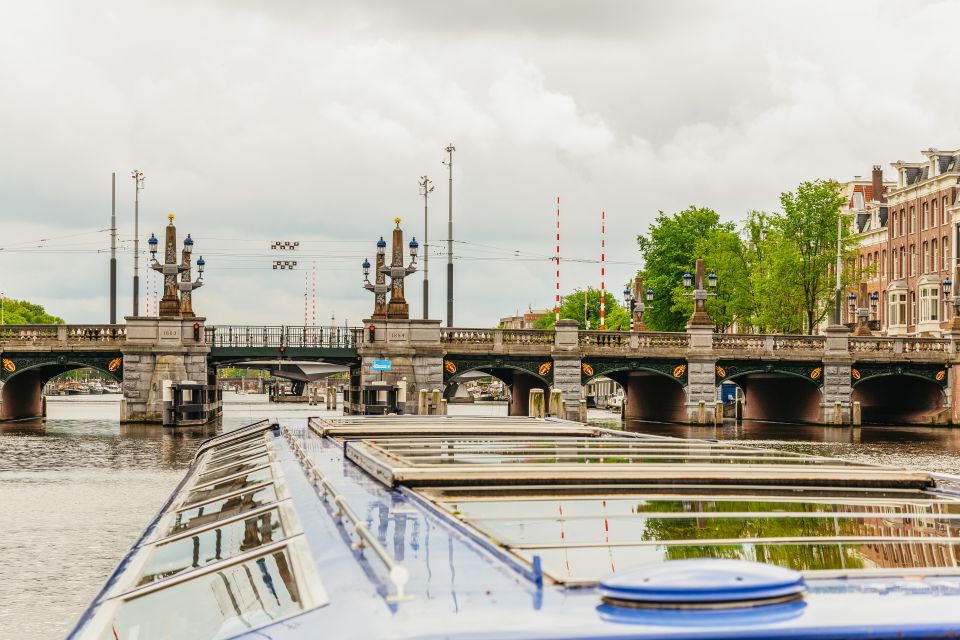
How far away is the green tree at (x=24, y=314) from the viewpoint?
143 m

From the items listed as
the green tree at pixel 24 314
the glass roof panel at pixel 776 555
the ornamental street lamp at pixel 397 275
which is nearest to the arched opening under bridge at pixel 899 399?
the ornamental street lamp at pixel 397 275

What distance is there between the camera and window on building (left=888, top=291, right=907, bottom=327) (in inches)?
3275

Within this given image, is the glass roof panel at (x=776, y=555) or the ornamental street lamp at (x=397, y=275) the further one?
the ornamental street lamp at (x=397, y=275)

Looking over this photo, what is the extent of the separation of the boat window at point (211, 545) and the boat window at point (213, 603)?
730 millimetres

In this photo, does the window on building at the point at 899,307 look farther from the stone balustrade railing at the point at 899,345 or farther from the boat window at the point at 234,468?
the boat window at the point at 234,468

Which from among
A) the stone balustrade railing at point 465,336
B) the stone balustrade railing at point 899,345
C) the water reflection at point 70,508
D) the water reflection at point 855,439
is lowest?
the water reflection at point 855,439

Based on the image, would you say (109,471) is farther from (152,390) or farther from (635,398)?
(635,398)

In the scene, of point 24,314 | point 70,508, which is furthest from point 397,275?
point 24,314

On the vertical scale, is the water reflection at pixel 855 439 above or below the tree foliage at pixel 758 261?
below

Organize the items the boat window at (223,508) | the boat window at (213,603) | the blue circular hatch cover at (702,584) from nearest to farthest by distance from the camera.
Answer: the blue circular hatch cover at (702,584)
the boat window at (213,603)
the boat window at (223,508)

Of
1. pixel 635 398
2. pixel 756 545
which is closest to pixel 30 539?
pixel 756 545

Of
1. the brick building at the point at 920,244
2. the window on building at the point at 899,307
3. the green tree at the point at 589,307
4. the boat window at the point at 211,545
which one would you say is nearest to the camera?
the boat window at the point at 211,545

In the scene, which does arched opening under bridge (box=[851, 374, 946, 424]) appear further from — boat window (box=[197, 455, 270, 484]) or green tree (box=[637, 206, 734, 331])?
boat window (box=[197, 455, 270, 484])

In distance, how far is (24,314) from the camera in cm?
14762
